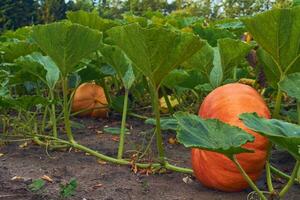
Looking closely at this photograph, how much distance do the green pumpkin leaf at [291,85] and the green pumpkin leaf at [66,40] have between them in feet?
2.02

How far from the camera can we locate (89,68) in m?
2.41

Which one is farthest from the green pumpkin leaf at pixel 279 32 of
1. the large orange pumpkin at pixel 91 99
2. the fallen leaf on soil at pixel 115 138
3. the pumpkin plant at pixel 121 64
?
the large orange pumpkin at pixel 91 99

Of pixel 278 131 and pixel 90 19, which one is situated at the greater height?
pixel 90 19

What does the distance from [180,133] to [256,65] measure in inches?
38.5

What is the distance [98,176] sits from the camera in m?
1.88

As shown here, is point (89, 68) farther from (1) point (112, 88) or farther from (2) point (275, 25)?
(2) point (275, 25)

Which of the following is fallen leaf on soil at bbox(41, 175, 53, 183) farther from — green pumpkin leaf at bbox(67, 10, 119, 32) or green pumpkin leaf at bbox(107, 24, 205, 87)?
green pumpkin leaf at bbox(67, 10, 119, 32)

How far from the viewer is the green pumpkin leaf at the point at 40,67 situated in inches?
81.2

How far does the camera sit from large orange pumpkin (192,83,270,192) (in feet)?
5.25

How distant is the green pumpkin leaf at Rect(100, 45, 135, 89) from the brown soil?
28 centimetres

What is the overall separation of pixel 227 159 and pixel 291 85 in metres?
0.30

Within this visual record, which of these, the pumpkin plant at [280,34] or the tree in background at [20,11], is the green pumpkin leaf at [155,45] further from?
the tree in background at [20,11]

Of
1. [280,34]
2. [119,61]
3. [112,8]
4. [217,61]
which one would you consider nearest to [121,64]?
[119,61]

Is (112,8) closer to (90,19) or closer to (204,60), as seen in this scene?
(90,19)
